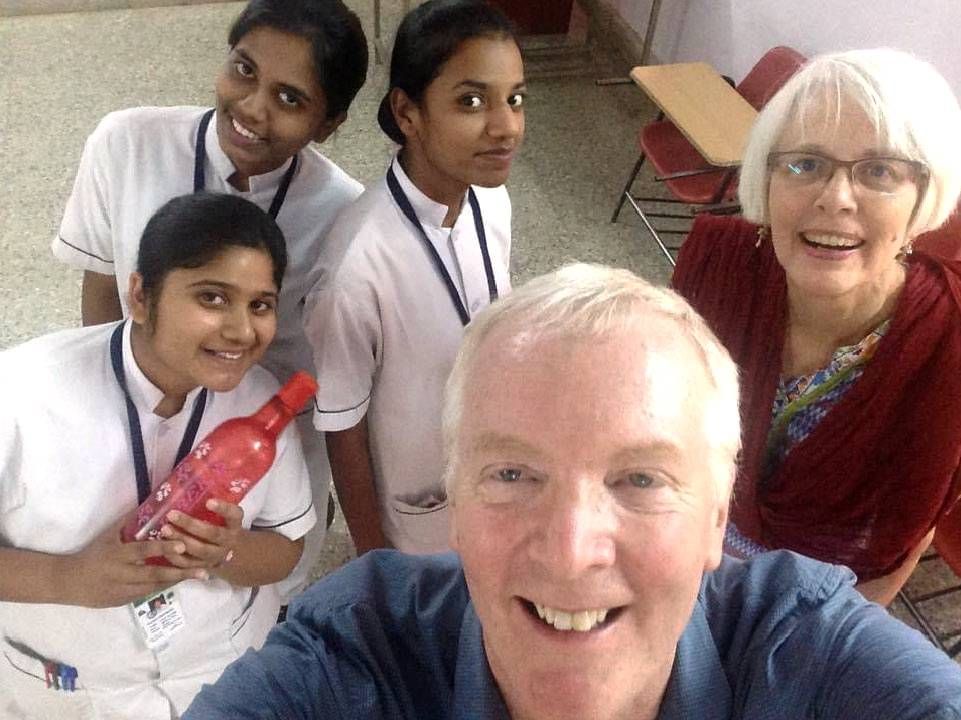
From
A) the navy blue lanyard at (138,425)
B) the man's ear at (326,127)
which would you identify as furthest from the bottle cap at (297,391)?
the man's ear at (326,127)

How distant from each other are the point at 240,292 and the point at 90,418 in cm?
26

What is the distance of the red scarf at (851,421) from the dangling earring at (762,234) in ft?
0.04

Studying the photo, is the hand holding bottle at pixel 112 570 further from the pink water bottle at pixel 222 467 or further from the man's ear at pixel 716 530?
the man's ear at pixel 716 530

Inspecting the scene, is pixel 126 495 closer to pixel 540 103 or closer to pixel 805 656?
pixel 805 656

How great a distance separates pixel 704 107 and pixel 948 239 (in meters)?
1.33

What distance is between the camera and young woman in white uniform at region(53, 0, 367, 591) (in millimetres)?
1241

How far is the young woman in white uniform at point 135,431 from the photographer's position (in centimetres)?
105

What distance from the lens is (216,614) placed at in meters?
1.26

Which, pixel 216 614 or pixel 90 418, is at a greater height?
pixel 90 418

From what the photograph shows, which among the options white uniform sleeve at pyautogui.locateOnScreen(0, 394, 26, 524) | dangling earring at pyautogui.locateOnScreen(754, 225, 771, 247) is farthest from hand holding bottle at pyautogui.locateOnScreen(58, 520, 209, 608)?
dangling earring at pyautogui.locateOnScreen(754, 225, 771, 247)

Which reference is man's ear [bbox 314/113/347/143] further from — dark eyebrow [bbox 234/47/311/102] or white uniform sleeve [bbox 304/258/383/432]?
white uniform sleeve [bbox 304/258/383/432]

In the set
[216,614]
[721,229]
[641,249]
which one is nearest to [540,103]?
[641,249]

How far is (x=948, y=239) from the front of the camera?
1.69 metres

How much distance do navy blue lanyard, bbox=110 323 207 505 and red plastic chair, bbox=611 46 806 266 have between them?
2.00 metres
